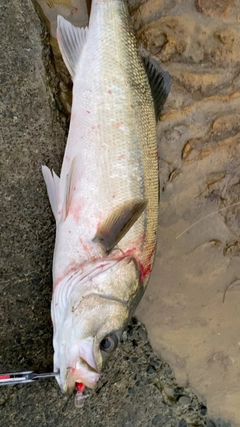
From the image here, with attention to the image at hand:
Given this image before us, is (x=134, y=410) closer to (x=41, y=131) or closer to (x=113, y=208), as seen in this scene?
(x=113, y=208)

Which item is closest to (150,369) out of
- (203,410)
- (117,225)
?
(203,410)

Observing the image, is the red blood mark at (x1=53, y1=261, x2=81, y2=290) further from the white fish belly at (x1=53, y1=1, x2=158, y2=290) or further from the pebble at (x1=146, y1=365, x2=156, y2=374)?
the pebble at (x1=146, y1=365, x2=156, y2=374)

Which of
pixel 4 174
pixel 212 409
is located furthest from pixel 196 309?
pixel 4 174

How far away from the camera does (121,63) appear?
269cm

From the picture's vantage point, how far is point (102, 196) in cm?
260

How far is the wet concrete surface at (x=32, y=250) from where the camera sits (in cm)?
288

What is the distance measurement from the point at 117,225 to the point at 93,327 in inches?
23.1

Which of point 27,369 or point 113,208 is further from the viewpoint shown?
point 27,369

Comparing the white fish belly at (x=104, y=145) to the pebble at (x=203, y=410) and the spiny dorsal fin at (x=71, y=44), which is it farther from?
the pebble at (x=203, y=410)

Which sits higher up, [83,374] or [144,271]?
[144,271]

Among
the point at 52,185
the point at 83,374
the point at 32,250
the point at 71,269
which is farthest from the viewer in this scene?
the point at 32,250

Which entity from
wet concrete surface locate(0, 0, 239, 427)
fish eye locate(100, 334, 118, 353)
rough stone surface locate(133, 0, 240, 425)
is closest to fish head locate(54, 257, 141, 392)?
fish eye locate(100, 334, 118, 353)

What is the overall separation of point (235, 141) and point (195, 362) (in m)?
1.67

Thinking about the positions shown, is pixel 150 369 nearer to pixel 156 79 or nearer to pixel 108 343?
pixel 108 343
